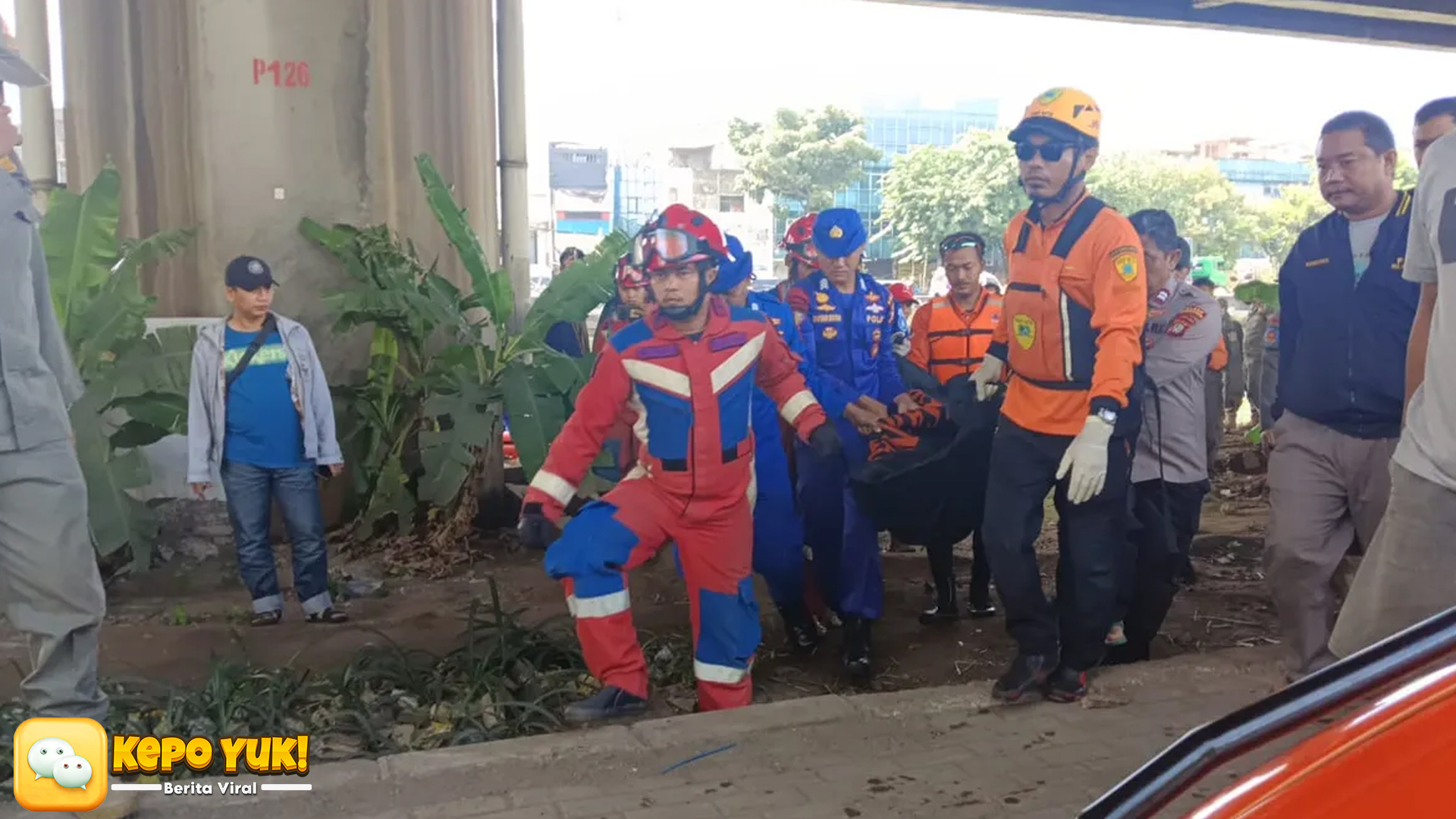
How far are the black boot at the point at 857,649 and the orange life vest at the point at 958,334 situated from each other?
4.85 ft

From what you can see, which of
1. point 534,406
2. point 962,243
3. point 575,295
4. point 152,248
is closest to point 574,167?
point 575,295

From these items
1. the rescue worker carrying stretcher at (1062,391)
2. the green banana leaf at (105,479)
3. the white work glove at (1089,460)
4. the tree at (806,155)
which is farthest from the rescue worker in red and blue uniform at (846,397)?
the tree at (806,155)

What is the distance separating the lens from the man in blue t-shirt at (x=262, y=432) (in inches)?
219

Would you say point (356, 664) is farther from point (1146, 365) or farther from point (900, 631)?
point (1146, 365)

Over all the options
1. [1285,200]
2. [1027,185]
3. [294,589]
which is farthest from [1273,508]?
[1285,200]

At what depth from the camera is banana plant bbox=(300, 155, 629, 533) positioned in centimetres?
695

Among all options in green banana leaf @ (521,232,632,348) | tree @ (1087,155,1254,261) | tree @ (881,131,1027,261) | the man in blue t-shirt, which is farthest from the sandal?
tree @ (1087,155,1254,261)

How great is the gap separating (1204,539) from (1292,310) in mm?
3863

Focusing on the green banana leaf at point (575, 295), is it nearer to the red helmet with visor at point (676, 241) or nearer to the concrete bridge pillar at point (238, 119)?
the concrete bridge pillar at point (238, 119)

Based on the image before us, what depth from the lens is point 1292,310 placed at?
413 centimetres

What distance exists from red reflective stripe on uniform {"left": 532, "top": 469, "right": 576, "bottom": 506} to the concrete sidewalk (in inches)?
33.0

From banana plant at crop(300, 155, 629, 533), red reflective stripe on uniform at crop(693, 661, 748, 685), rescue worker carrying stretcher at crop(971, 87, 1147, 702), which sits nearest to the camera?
rescue worker carrying stretcher at crop(971, 87, 1147, 702)

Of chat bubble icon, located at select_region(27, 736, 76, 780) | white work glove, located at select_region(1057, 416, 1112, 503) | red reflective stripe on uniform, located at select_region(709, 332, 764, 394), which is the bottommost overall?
chat bubble icon, located at select_region(27, 736, 76, 780)

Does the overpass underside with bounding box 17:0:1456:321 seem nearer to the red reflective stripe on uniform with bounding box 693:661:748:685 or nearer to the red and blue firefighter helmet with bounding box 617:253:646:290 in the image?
the red and blue firefighter helmet with bounding box 617:253:646:290
